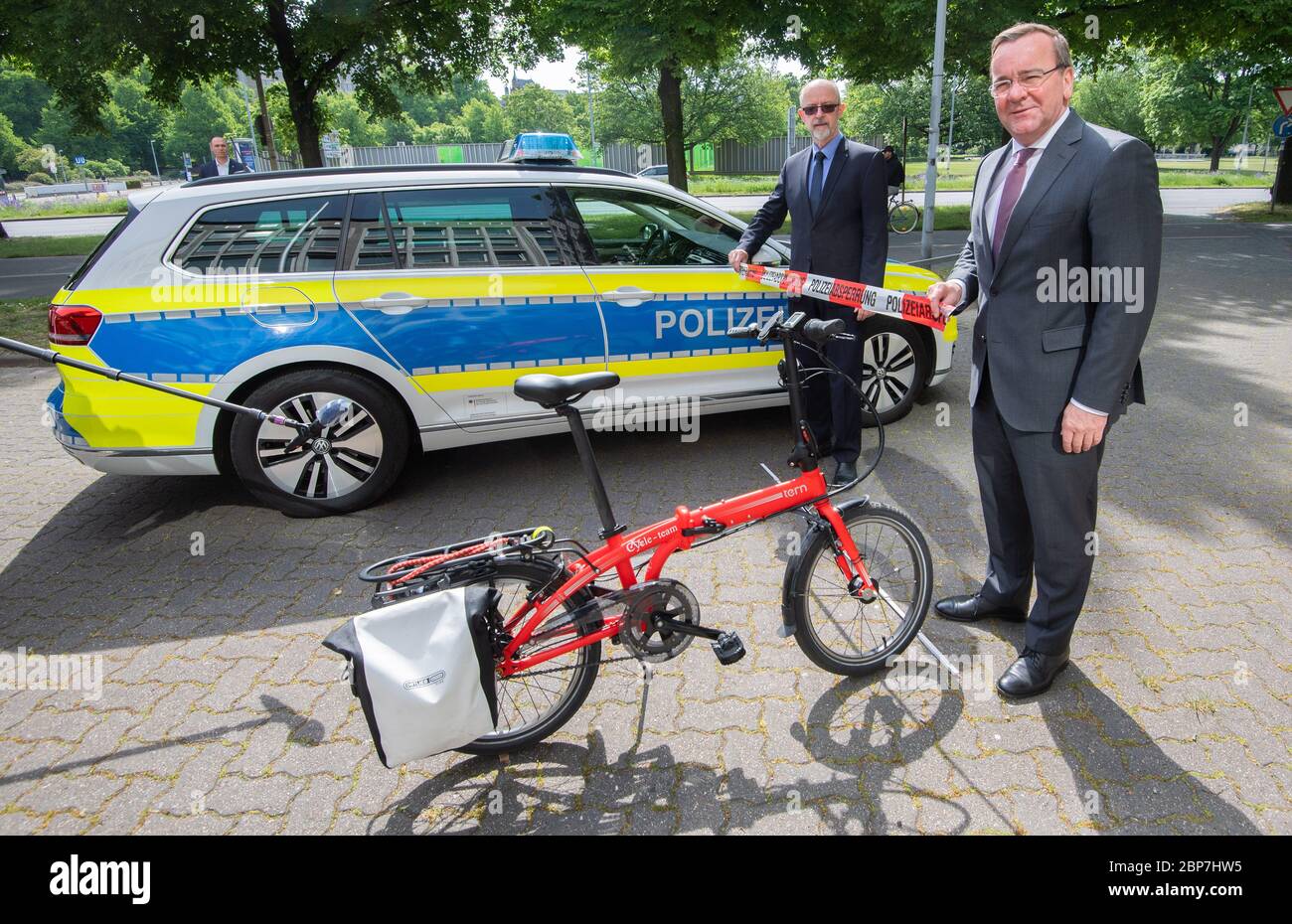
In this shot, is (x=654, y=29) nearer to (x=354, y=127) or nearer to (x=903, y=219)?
(x=903, y=219)

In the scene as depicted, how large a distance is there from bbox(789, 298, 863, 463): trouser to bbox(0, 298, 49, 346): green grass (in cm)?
804

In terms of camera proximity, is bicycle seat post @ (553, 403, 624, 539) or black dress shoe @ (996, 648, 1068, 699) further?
black dress shoe @ (996, 648, 1068, 699)

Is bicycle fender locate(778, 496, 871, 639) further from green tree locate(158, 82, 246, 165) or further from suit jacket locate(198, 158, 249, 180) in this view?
green tree locate(158, 82, 246, 165)

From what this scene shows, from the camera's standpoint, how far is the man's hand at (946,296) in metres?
3.01

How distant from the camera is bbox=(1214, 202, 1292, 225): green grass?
1781 centimetres

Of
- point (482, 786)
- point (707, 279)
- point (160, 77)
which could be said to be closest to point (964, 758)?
point (482, 786)

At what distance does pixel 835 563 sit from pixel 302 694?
6.67ft

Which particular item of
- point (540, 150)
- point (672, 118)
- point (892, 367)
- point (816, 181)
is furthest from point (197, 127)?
point (816, 181)

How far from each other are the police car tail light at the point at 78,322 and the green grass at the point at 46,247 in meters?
15.6

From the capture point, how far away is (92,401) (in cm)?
395

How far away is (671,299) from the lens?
467 cm

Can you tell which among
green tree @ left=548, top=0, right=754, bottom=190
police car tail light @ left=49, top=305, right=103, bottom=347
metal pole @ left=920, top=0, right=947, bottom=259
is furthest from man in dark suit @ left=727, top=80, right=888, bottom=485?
green tree @ left=548, top=0, right=754, bottom=190

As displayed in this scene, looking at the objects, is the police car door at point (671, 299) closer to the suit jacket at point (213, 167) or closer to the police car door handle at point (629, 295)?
the police car door handle at point (629, 295)
